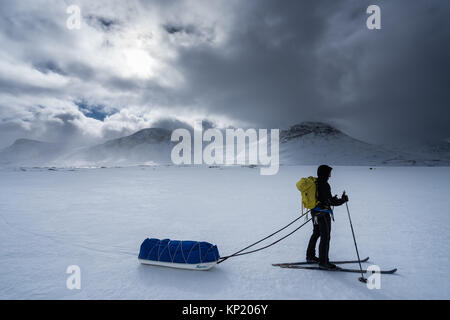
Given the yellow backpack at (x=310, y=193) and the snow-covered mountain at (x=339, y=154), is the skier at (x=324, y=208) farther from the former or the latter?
the snow-covered mountain at (x=339, y=154)

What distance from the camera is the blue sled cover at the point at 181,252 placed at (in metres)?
4.68

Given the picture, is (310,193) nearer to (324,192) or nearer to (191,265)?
(324,192)

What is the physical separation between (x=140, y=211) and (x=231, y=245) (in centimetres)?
593

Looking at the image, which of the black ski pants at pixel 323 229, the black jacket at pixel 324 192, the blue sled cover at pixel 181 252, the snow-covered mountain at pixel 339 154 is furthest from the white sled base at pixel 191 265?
the snow-covered mountain at pixel 339 154

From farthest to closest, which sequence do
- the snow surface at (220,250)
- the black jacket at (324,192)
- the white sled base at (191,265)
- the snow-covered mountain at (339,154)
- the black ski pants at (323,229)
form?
the snow-covered mountain at (339,154) → the white sled base at (191,265) → the black ski pants at (323,229) → the black jacket at (324,192) → the snow surface at (220,250)

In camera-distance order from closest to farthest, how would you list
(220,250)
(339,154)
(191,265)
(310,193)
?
(310,193)
(191,265)
(220,250)
(339,154)

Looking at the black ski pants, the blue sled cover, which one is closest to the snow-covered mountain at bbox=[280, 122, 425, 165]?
the black ski pants

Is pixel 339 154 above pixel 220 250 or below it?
above

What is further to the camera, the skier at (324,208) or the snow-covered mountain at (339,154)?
the snow-covered mountain at (339,154)

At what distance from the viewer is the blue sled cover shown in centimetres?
468

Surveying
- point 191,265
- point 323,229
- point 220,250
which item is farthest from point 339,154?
point 191,265

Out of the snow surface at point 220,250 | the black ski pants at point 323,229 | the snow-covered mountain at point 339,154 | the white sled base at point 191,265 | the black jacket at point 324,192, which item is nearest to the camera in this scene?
the snow surface at point 220,250

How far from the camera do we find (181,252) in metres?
4.77

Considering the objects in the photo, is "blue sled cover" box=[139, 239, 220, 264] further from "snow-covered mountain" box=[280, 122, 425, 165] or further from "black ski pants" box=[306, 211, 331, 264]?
"snow-covered mountain" box=[280, 122, 425, 165]
